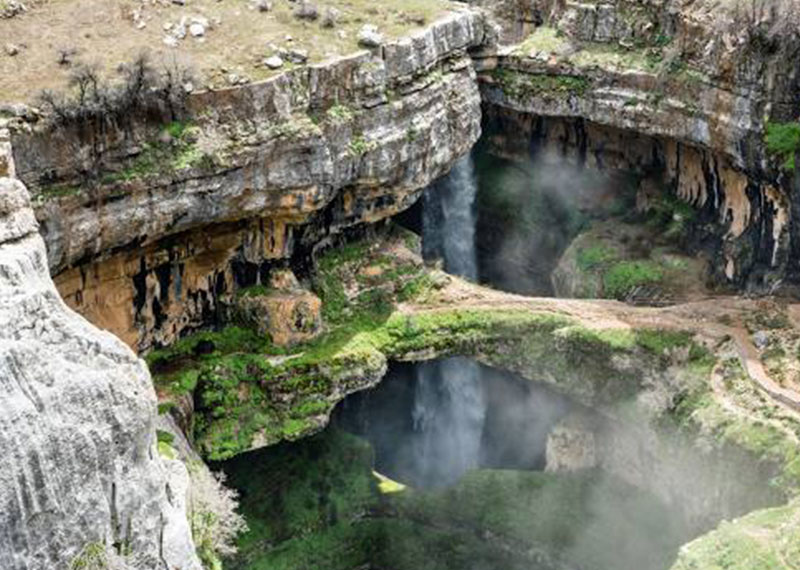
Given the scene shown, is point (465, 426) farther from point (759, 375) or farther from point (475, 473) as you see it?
point (759, 375)

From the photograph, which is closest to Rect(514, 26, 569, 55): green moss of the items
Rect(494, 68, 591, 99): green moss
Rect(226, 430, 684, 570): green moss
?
Rect(494, 68, 591, 99): green moss

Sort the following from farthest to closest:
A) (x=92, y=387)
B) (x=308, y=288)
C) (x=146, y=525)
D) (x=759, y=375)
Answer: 1. (x=308, y=288)
2. (x=759, y=375)
3. (x=146, y=525)
4. (x=92, y=387)

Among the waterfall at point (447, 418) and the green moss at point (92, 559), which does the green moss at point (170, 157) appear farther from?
the waterfall at point (447, 418)

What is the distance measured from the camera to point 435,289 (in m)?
38.7

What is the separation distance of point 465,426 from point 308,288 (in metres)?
8.51

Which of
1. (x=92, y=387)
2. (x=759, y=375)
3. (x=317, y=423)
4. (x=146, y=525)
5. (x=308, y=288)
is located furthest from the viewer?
(x=308, y=288)

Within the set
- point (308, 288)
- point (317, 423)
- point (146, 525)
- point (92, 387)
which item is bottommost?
point (317, 423)

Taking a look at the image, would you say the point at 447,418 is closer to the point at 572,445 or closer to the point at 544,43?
the point at 572,445

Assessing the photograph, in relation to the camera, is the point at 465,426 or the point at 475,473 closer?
the point at 475,473

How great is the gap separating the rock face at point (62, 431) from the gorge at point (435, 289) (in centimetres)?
314

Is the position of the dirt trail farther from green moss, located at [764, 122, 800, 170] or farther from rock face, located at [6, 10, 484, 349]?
green moss, located at [764, 122, 800, 170]

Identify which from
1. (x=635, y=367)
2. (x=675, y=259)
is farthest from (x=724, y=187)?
(x=635, y=367)

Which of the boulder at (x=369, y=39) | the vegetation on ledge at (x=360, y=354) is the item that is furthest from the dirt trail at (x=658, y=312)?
the boulder at (x=369, y=39)

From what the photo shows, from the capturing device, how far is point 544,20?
149ft
